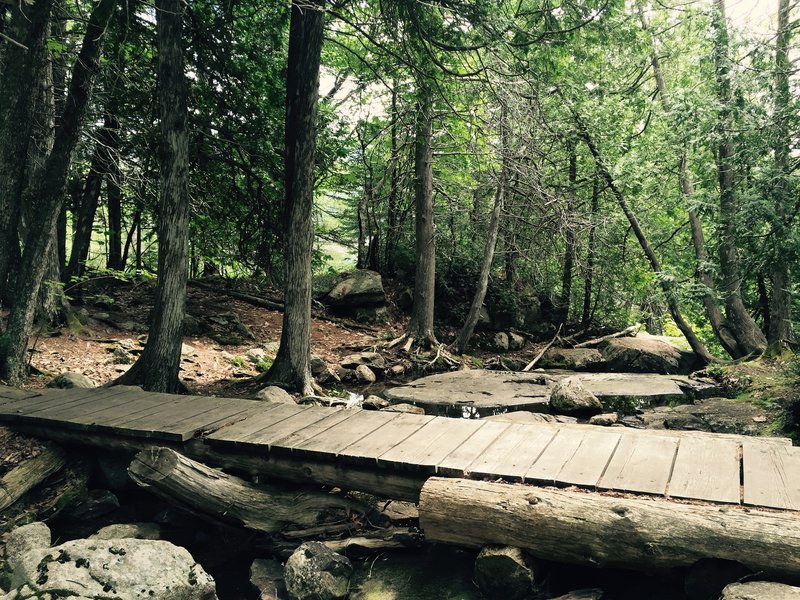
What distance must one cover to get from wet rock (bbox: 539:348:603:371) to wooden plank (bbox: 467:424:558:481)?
10365 millimetres

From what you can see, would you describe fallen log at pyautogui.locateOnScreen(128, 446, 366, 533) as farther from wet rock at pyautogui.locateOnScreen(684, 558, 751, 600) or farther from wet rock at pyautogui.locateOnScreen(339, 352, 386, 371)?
wet rock at pyautogui.locateOnScreen(339, 352, 386, 371)

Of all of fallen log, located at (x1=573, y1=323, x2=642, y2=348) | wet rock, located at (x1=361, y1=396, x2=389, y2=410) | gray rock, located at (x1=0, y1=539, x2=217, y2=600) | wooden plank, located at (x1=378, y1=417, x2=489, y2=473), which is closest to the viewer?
gray rock, located at (x1=0, y1=539, x2=217, y2=600)

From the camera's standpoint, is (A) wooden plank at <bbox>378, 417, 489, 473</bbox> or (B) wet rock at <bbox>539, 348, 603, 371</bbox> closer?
(A) wooden plank at <bbox>378, 417, 489, 473</bbox>

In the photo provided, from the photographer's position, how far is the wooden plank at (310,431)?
455 cm

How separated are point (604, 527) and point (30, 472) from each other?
488cm

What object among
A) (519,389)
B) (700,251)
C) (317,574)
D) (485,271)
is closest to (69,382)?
(317,574)

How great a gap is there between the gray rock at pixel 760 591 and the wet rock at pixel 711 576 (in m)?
0.21

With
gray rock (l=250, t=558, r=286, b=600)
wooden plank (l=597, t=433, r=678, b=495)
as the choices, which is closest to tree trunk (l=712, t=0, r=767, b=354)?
wooden plank (l=597, t=433, r=678, b=495)

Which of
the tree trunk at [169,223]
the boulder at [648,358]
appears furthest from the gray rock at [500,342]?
the tree trunk at [169,223]

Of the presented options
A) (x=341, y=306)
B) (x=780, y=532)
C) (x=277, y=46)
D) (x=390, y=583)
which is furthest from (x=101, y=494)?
(x=341, y=306)

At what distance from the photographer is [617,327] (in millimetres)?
18219

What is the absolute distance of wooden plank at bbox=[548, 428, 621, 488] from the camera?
3608 mm

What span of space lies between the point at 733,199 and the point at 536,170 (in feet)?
13.2

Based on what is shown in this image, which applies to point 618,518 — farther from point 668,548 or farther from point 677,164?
point 677,164
